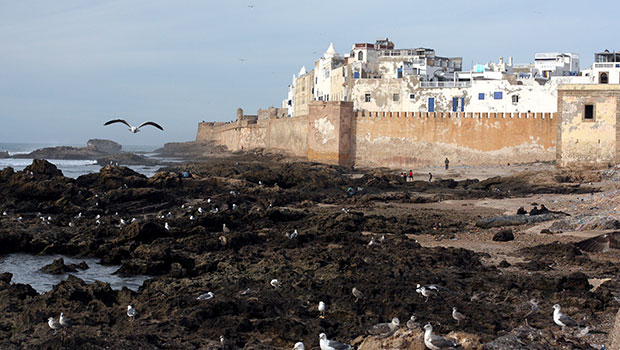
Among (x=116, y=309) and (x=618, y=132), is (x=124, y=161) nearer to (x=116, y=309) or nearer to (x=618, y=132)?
(x=618, y=132)

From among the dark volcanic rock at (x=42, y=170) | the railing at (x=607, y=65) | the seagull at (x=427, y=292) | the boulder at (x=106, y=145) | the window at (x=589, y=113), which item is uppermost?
the railing at (x=607, y=65)

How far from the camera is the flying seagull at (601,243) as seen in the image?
12836mm

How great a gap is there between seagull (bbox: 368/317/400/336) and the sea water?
478 cm

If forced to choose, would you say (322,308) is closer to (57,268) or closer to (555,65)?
(57,268)

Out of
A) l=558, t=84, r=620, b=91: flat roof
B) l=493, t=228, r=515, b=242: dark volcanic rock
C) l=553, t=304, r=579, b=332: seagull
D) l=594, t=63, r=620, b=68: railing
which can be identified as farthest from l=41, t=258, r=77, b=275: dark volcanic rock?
l=594, t=63, r=620, b=68: railing

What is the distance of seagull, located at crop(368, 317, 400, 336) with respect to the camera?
26.5ft

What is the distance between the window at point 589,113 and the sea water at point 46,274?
21.7m

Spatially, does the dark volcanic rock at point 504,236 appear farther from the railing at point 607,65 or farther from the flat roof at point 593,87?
the railing at point 607,65

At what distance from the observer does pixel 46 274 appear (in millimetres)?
12875

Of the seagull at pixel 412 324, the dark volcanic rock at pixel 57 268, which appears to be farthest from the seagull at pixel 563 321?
the dark volcanic rock at pixel 57 268

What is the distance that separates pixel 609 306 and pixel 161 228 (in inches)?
359

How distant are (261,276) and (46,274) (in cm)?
390

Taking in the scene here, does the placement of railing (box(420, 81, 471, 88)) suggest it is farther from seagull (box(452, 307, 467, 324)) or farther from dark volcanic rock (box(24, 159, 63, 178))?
seagull (box(452, 307, 467, 324))

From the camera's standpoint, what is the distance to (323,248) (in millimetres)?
13773
